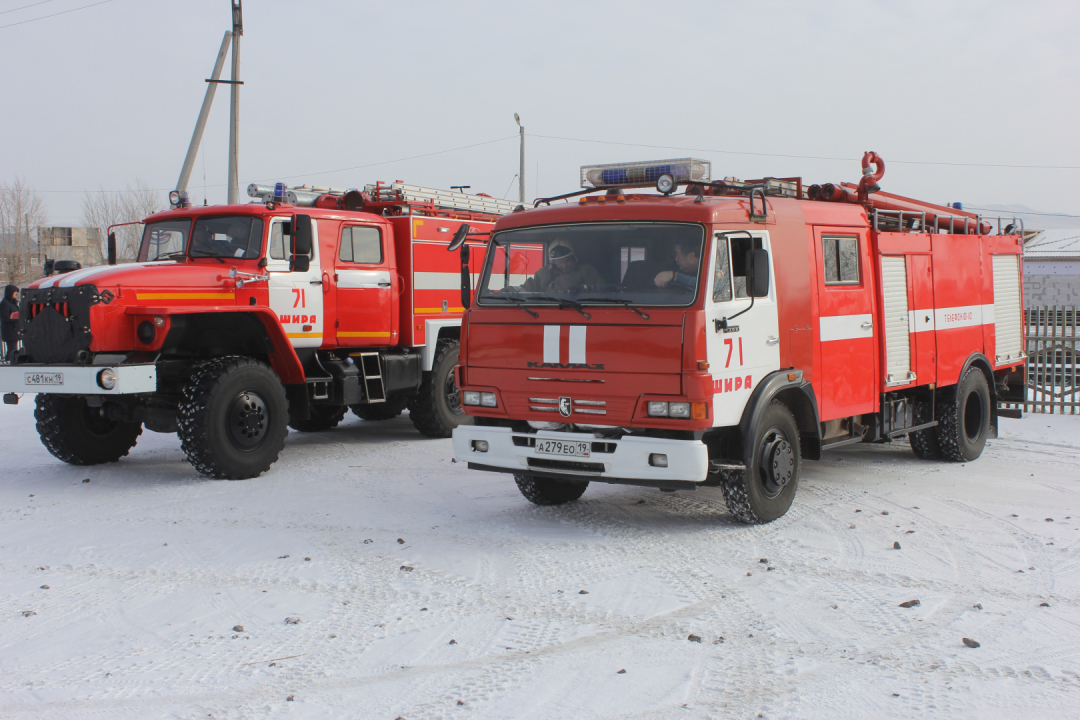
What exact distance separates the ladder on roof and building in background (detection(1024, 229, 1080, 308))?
2535 centimetres

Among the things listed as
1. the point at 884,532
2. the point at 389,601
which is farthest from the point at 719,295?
the point at 389,601

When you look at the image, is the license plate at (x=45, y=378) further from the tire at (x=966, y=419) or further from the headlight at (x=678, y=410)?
the tire at (x=966, y=419)

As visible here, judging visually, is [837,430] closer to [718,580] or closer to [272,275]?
[718,580]

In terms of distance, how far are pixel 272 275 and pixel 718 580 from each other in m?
5.96

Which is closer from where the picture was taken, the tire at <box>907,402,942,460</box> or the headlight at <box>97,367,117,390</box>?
the headlight at <box>97,367,117,390</box>

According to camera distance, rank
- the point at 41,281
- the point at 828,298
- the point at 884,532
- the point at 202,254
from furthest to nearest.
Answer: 1. the point at 202,254
2. the point at 41,281
3. the point at 828,298
4. the point at 884,532

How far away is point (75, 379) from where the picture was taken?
830cm

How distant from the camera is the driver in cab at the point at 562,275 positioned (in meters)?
6.67

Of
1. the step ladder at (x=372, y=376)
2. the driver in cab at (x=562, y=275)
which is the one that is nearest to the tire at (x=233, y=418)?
the step ladder at (x=372, y=376)

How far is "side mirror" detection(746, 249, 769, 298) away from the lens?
6422 mm

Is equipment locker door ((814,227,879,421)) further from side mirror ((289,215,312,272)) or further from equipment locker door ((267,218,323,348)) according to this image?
equipment locker door ((267,218,323,348))

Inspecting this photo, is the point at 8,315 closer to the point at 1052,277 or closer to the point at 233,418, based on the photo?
the point at 233,418

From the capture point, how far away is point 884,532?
690cm

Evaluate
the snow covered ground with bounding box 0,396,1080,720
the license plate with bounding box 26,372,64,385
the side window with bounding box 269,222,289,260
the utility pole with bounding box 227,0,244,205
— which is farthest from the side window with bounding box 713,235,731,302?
the utility pole with bounding box 227,0,244,205
